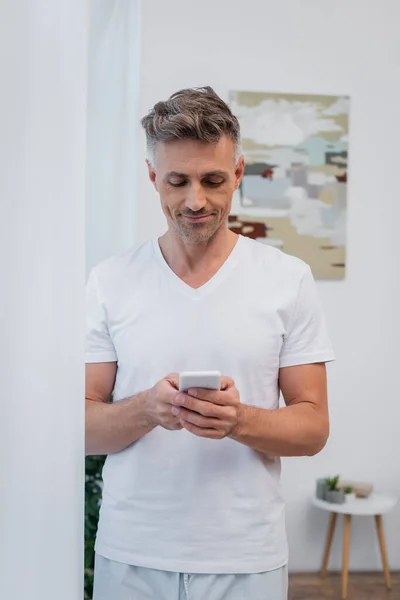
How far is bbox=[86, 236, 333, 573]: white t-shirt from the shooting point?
136 cm

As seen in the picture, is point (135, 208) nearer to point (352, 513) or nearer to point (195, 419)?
point (195, 419)

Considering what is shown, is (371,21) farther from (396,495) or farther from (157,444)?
(157,444)

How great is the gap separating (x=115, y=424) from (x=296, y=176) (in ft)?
9.38

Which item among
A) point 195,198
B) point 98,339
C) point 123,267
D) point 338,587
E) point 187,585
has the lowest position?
point 338,587

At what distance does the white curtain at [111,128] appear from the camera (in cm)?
263

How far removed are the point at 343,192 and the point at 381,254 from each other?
34cm

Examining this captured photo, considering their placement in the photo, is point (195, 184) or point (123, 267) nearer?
point (195, 184)

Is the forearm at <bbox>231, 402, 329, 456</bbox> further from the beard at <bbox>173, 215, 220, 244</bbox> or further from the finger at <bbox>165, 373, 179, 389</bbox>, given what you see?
the beard at <bbox>173, 215, 220, 244</bbox>

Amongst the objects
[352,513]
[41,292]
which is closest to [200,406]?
[41,292]

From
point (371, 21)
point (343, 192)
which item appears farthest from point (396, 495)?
point (371, 21)

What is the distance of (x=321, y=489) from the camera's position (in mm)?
3938

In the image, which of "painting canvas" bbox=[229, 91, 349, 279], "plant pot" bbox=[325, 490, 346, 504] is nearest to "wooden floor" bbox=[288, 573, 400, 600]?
"plant pot" bbox=[325, 490, 346, 504]

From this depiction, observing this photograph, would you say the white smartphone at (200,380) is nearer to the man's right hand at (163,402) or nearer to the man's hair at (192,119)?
the man's right hand at (163,402)

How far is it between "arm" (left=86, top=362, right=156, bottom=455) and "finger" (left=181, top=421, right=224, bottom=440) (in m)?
0.06
